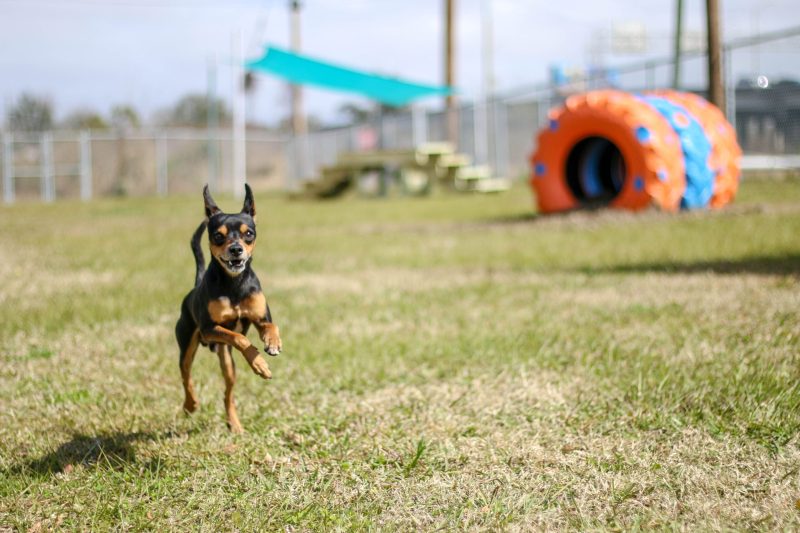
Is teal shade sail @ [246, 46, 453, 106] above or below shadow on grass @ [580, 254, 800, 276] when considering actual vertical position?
above

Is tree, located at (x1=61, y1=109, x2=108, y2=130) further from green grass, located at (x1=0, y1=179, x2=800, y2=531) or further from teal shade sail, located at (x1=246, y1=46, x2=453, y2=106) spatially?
green grass, located at (x1=0, y1=179, x2=800, y2=531)

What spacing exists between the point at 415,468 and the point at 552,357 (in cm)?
183

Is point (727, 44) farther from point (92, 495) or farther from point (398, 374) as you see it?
point (92, 495)

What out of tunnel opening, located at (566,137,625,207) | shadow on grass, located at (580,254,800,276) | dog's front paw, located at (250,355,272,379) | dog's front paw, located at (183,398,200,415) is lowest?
dog's front paw, located at (183,398,200,415)

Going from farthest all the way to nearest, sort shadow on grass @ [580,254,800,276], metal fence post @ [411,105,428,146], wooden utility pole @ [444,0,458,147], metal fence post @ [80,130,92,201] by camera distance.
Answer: metal fence post @ [80,130,92,201] → metal fence post @ [411,105,428,146] → wooden utility pole @ [444,0,458,147] → shadow on grass @ [580,254,800,276]

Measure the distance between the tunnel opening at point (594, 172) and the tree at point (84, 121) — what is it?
92.8 feet

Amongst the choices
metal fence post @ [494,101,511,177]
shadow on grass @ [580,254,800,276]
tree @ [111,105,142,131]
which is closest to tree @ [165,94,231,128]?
tree @ [111,105,142,131]

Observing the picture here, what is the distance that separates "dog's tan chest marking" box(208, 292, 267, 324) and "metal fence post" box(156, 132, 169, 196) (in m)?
32.4

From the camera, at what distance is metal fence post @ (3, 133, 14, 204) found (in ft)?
105

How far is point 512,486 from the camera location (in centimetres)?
311

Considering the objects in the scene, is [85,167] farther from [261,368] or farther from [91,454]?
[261,368]

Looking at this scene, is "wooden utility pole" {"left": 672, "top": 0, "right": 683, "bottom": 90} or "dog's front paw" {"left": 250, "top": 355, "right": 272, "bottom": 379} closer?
"dog's front paw" {"left": 250, "top": 355, "right": 272, "bottom": 379}

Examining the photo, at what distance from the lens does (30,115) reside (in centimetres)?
3506

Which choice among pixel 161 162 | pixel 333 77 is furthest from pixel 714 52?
pixel 161 162
